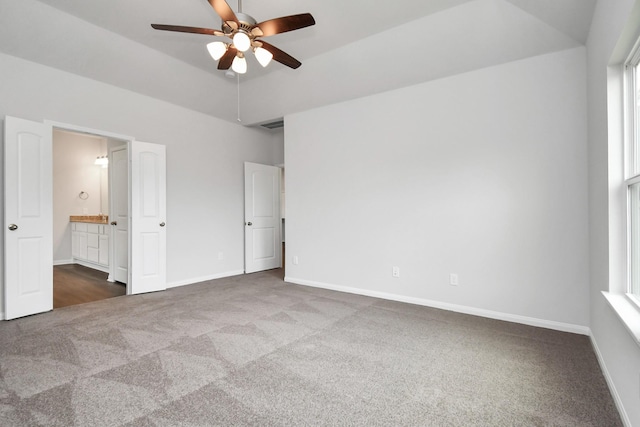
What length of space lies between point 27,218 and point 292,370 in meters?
3.45

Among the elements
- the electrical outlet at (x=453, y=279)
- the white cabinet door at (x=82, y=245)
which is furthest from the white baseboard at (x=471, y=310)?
the white cabinet door at (x=82, y=245)

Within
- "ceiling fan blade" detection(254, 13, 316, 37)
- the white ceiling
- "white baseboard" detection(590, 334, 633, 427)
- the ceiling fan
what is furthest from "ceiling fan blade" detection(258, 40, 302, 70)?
"white baseboard" detection(590, 334, 633, 427)

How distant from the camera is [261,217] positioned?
19.7 feet

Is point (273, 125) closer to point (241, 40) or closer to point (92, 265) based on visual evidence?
point (241, 40)

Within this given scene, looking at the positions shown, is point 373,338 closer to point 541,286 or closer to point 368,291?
point 368,291

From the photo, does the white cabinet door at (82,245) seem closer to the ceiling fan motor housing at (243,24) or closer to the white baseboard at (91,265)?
the white baseboard at (91,265)

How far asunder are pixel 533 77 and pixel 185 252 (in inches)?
204

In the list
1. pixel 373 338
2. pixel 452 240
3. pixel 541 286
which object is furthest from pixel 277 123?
pixel 541 286

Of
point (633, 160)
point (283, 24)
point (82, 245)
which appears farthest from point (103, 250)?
point (633, 160)

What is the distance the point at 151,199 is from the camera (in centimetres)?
450

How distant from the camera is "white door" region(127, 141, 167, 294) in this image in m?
4.34

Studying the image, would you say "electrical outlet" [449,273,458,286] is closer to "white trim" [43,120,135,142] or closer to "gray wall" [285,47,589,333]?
"gray wall" [285,47,589,333]

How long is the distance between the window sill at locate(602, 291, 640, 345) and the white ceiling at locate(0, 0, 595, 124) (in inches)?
87.6

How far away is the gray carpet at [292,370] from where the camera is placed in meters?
1.74
